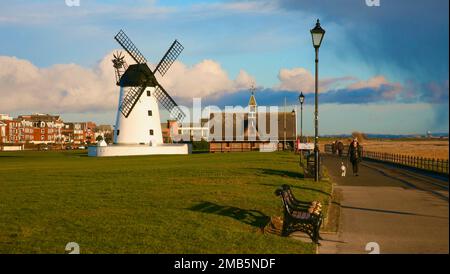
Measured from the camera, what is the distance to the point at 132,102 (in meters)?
63.5

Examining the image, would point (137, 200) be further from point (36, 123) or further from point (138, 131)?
point (36, 123)

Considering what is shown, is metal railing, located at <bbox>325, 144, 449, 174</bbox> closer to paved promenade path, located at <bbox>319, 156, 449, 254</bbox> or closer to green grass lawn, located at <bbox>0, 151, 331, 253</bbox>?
paved promenade path, located at <bbox>319, 156, 449, 254</bbox>

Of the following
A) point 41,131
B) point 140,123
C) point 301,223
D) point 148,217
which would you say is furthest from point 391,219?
point 41,131

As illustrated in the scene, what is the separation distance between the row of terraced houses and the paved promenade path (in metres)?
137

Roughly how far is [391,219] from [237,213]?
3.72 metres

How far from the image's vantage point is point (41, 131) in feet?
552

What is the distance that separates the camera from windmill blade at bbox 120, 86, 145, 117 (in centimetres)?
6347

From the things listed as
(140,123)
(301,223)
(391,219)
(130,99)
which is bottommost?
(391,219)

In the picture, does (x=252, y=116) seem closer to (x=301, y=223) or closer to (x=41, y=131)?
(x=301, y=223)

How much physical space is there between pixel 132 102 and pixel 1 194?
44.8 meters

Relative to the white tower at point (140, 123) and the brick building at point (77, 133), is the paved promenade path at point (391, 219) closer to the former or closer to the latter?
the white tower at point (140, 123)

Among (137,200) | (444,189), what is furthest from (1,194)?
(444,189)

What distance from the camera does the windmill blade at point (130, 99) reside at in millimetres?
63469

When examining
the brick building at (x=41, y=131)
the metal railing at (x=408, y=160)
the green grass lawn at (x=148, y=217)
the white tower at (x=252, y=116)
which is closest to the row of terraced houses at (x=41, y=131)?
the brick building at (x=41, y=131)
